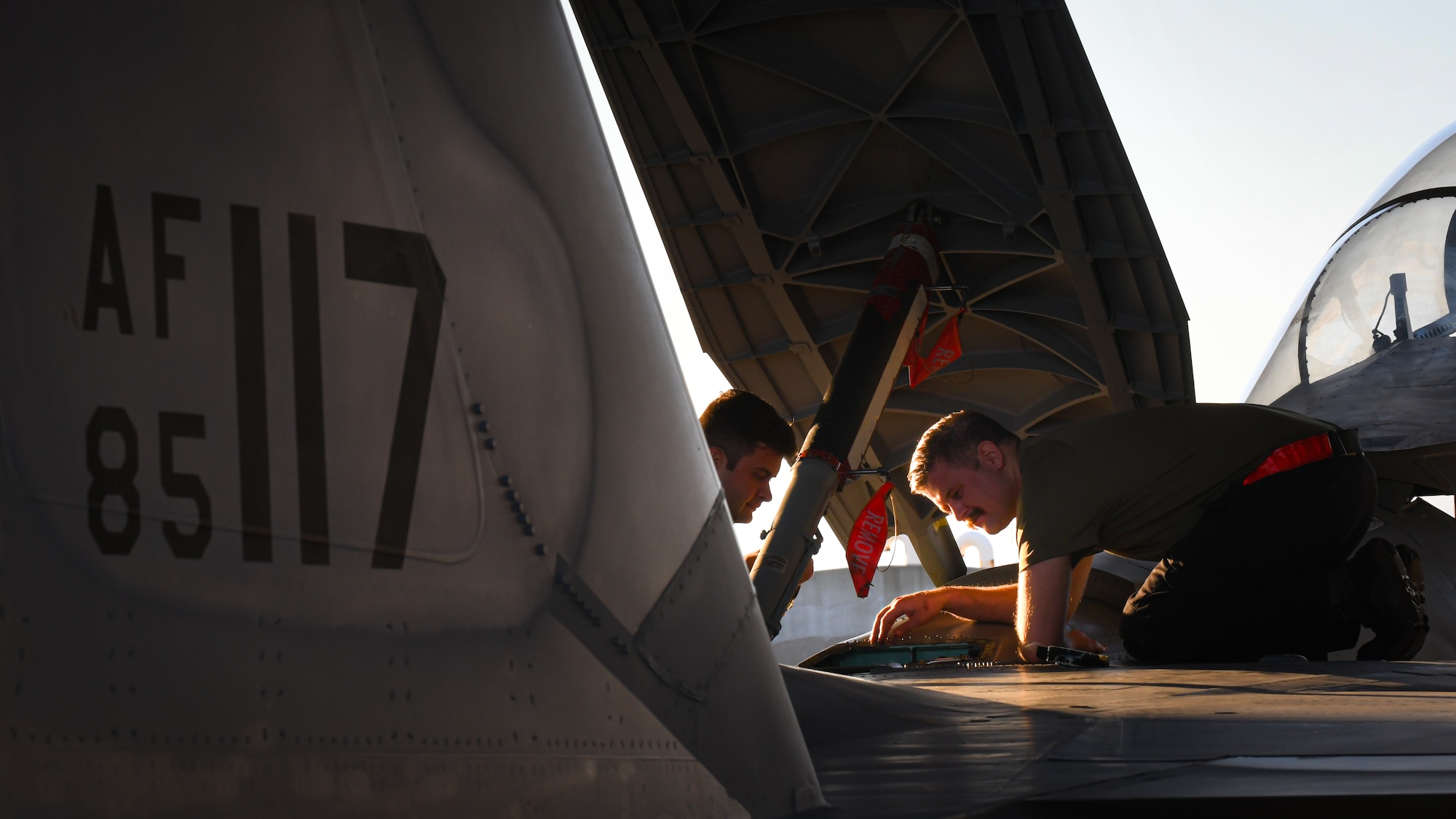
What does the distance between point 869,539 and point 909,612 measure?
19.6 ft

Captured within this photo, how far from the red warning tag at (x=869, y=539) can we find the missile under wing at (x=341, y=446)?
930 cm

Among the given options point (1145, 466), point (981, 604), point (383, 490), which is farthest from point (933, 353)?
point (383, 490)

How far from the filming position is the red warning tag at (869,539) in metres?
10.8

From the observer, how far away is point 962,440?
4469 millimetres

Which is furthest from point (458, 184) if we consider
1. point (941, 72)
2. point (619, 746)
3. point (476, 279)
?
point (941, 72)

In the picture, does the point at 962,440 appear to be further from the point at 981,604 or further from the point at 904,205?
the point at 904,205

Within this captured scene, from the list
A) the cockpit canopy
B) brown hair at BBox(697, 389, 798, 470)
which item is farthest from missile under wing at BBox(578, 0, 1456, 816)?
the cockpit canopy

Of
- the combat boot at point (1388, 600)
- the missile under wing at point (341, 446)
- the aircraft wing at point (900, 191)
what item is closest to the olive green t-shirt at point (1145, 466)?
the combat boot at point (1388, 600)

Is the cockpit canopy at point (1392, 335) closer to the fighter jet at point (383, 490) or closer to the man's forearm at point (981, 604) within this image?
the man's forearm at point (981, 604)

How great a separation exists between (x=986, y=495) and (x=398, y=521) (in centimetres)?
356

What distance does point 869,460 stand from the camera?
12578mm

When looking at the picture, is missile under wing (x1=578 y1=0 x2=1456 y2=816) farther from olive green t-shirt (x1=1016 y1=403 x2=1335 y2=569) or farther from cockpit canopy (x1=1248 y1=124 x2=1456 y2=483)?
cockpit canopy (x1=1248 y1=124 x2=1456 y2=483)

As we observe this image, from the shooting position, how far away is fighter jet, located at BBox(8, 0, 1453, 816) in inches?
36.5

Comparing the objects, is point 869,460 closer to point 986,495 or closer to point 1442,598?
point 1442,598
